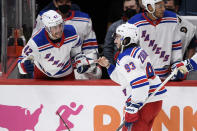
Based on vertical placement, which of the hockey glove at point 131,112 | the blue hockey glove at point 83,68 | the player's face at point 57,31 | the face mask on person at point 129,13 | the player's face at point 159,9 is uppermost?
the player's face at point 159,9

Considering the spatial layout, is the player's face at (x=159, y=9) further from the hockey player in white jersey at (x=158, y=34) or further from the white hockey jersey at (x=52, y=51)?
the white hockey jersey at (x=52, y=51)

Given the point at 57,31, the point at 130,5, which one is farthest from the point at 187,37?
the point at 57,31

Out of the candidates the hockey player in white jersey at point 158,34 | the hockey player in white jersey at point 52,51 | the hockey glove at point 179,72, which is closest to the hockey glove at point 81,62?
the hockey player in white jersey at point 52,51

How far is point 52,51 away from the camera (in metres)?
4.35

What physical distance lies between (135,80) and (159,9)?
98cm

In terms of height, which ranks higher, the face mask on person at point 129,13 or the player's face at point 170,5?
the player's face at point 170,5

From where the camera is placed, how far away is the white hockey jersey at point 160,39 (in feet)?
14.8

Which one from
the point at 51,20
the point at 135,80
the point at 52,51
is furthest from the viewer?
the point at 52,51

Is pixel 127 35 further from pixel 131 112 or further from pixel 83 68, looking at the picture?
pixel 83 68

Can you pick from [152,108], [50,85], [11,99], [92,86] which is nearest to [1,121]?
[11,99]

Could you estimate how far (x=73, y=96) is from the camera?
4.41 meters

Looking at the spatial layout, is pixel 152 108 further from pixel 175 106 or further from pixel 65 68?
pixel 65 68

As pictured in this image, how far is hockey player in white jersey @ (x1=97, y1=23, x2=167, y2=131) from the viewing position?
3.75m

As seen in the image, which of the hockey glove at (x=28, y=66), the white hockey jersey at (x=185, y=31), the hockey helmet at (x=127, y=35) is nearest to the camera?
the hockey helmet at (x=127, y=35)
